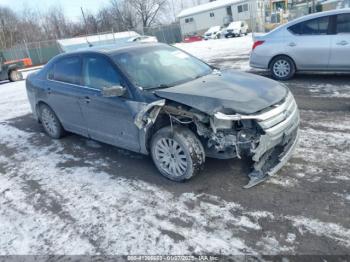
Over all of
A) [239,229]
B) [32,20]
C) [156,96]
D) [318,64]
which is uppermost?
[32,20]

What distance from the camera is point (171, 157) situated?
393 centimetres

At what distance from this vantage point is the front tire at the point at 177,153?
3.71 meters

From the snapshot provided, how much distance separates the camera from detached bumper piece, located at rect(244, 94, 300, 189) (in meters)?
3.46

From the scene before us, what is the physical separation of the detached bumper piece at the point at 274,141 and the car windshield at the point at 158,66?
1.36 m

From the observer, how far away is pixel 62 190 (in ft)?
13.9

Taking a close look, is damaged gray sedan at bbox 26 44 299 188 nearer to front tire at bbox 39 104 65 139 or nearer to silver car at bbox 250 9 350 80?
front tire at bbox 39 104 65 139

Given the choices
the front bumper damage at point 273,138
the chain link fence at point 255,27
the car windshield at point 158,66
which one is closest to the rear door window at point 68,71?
the car windshield at point 158,66

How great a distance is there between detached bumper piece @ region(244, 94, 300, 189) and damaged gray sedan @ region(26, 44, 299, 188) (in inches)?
0.4

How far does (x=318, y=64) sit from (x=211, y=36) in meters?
29.8

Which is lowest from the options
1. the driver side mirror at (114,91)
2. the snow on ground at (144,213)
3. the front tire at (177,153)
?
the snow on ground at (144,213)

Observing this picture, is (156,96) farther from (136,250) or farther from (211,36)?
(211,36)

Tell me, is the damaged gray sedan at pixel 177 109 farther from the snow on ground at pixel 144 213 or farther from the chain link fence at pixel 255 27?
the chain link fence at pixel 255 27

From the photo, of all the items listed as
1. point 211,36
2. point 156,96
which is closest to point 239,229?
point 156,96

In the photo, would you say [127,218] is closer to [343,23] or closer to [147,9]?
[343,23]
